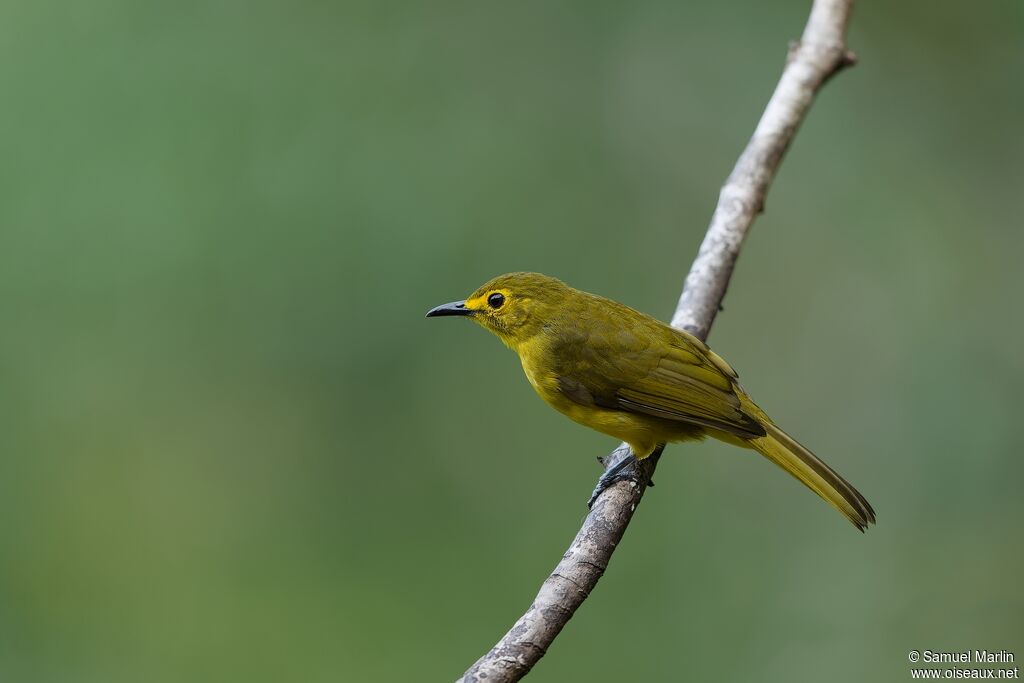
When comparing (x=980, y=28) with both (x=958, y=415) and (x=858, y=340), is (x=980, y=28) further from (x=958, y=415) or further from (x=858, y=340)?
(x=958, y=415)

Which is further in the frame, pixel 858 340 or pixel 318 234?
pixel 858 340

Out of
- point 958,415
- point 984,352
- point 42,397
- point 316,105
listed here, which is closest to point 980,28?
point 984,352

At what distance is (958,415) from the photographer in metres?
5.31

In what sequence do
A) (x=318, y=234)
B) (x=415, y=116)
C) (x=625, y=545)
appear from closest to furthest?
1. (x=625, y=545)
2. (x=318, y=234)
3. (x=415, y=116)

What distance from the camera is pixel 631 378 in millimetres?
3699

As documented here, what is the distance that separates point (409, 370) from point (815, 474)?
2407 millimetres

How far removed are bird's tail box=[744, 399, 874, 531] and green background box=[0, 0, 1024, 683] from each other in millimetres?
1516

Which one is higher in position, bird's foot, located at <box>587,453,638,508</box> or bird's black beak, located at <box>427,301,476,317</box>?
bird's black beak, located at <box>427,301,476,317</box>

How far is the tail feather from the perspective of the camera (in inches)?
132

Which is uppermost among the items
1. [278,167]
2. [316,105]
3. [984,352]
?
[316,105]

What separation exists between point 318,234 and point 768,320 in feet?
8.44

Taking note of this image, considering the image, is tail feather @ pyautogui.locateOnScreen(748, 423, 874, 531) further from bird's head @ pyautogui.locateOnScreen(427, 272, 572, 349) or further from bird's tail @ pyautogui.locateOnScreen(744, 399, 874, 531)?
bird's head @ pyautogui.locateOnScreen(427, 272, 572, 349)

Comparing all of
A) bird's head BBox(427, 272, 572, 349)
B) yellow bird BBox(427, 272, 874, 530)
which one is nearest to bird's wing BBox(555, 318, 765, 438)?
yellow bird BBox(427, 272, 874, 530)

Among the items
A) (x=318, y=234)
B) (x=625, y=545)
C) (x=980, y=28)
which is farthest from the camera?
(x=980, y=28)
